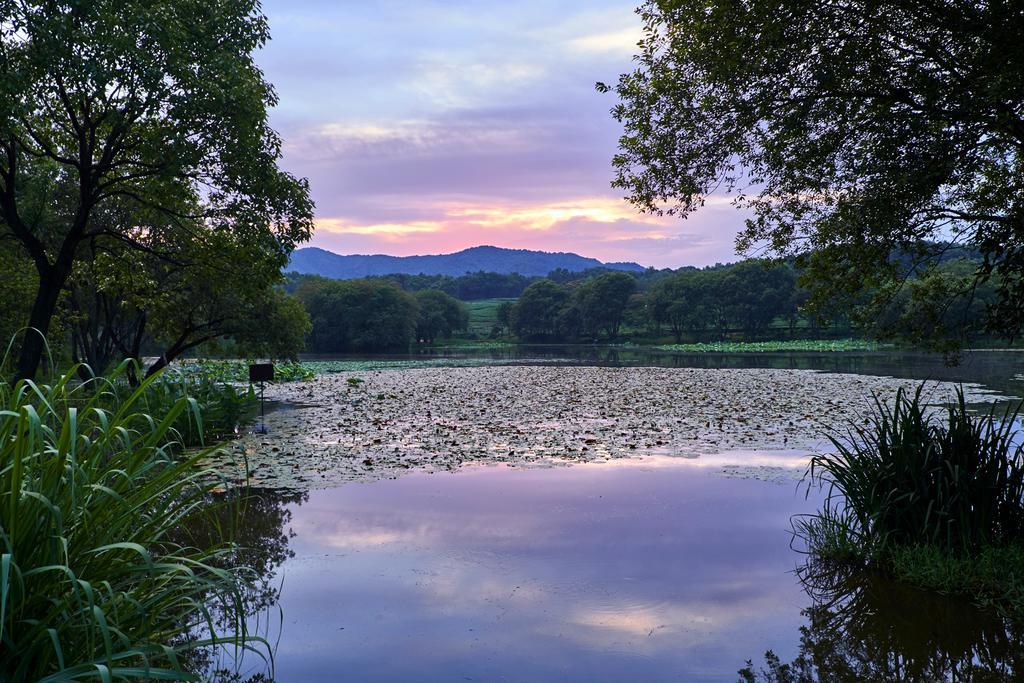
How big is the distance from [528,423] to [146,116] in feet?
40.3

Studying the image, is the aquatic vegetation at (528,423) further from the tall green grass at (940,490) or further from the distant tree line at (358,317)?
the distant tree line at (358,317)

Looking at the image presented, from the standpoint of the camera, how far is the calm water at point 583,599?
5395 mm

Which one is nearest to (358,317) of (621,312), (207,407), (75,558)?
(621,312)

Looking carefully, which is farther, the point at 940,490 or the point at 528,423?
the point at 528,423

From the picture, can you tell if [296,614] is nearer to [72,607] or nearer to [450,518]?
[72,607]

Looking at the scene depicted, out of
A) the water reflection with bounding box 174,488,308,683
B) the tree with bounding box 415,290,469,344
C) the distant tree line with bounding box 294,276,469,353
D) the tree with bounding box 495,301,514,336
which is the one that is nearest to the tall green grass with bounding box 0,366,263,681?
the water reflection with bounding box 174,488,308,683

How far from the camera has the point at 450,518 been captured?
32.3 ft

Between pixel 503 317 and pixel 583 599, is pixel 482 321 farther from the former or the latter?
pixel 583 599

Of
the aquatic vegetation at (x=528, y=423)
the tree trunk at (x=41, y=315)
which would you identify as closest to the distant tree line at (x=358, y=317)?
the aquatic vegetation at (x=528, y=423)

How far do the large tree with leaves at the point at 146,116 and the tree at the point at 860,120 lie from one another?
10.6 metres

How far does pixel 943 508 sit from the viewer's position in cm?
713

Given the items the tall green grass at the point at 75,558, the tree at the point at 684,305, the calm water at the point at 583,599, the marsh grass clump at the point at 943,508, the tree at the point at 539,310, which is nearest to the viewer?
the tall green grass at the point at 75,558

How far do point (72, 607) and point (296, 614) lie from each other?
290 centimetres

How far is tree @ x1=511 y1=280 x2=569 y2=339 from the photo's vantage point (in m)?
144
